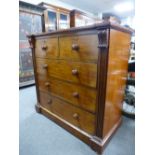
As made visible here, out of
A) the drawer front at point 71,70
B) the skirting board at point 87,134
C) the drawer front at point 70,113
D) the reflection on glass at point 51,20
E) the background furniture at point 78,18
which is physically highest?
the background furniture at point 78,18

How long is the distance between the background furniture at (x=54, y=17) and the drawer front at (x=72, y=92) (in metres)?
2.62

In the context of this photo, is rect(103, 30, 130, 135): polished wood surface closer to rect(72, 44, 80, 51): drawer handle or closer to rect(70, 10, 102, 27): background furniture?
rect(72, 44, 80, 51): drawer handle

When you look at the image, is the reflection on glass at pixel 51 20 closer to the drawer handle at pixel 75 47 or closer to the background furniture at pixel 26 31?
the background furniture at pixel 26 31

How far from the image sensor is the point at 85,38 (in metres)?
1.00

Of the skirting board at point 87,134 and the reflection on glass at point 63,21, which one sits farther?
the reflection on glass at point 63,21

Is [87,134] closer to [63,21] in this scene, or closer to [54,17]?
[54,17]

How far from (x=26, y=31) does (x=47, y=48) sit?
1.70 metres

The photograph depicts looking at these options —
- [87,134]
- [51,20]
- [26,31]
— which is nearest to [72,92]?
[87,134]

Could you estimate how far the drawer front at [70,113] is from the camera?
1183 millimetres

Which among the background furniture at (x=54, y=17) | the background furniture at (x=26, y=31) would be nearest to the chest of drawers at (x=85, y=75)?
the background furniture at (x=26, y=31)

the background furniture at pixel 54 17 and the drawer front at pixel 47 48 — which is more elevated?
the background furniture at pixel 54 17

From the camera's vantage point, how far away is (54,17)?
12.8ft
